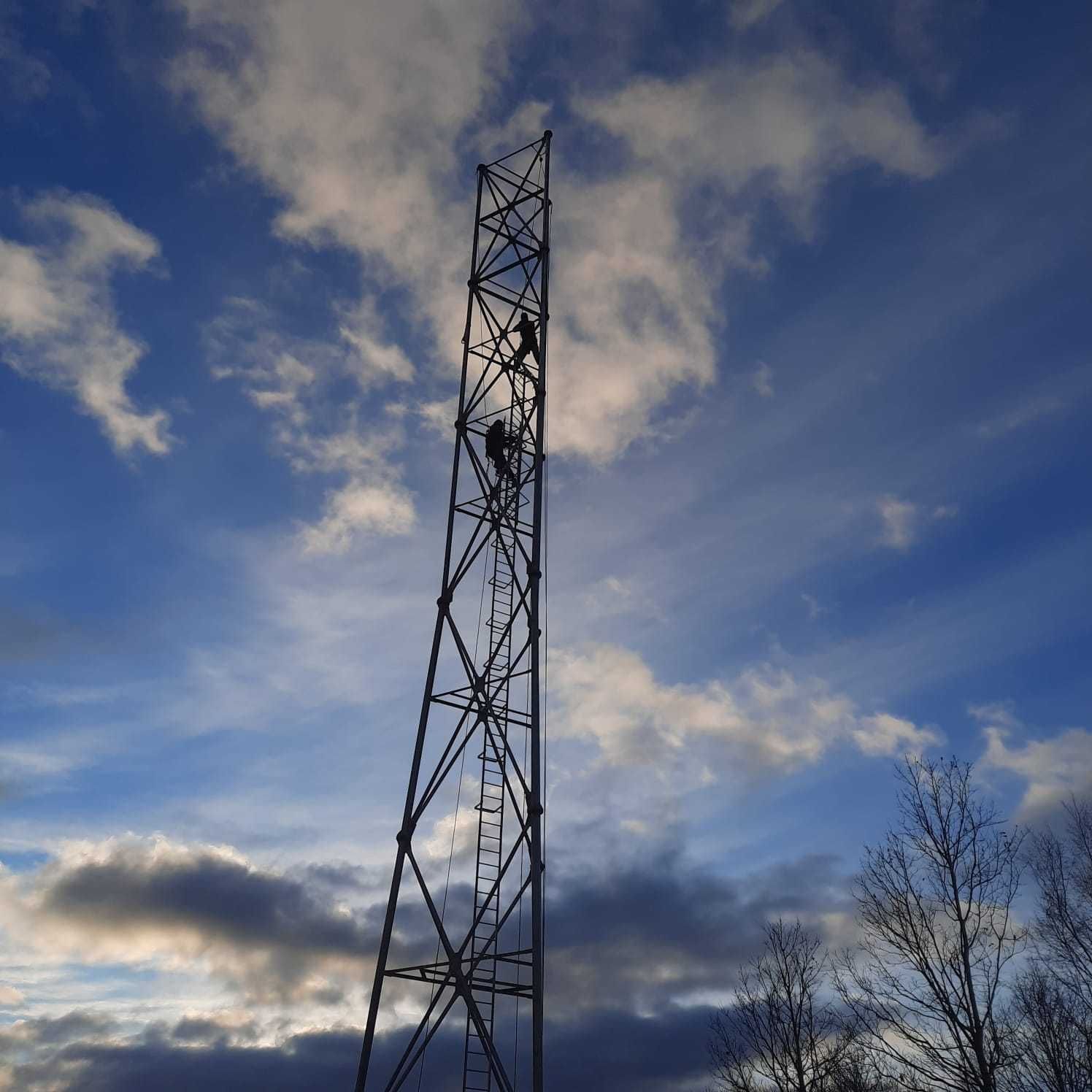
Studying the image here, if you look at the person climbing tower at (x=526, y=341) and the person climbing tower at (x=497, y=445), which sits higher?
the person climbing tower at (x=526, y=341)

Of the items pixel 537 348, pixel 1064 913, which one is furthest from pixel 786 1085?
pixel 537 348

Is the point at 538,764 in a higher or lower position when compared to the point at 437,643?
lower

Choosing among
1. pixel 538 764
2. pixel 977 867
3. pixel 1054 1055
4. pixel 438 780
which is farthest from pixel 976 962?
pixel 438 780

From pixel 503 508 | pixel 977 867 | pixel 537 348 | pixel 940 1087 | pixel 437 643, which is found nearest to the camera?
pixel 940 1087

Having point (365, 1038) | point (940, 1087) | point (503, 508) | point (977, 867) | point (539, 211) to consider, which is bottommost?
point (940, 1087)

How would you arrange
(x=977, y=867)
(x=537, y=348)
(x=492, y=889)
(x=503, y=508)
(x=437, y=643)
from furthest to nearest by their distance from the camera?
(x=537, y=348) < (x=503, y=508) < (x=437, y=643) < (x=492, y=889) < (x=977, y=867)

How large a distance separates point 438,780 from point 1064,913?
16.1 metres

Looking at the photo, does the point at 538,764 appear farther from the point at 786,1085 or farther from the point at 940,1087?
the point at 786,1085

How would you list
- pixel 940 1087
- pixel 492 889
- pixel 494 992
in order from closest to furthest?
1. pixel 940 1087
2. pixel 494 992
3. pixel 492 889

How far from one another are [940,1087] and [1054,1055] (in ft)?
12.3

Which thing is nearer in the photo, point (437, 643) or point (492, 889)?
point (492, 889)

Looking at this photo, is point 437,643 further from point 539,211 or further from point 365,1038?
point 539,211

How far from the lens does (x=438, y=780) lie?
21188 millimetres

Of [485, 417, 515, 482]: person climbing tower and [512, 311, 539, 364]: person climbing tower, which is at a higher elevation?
[512, 311, 539, 364]: person climbing tower
